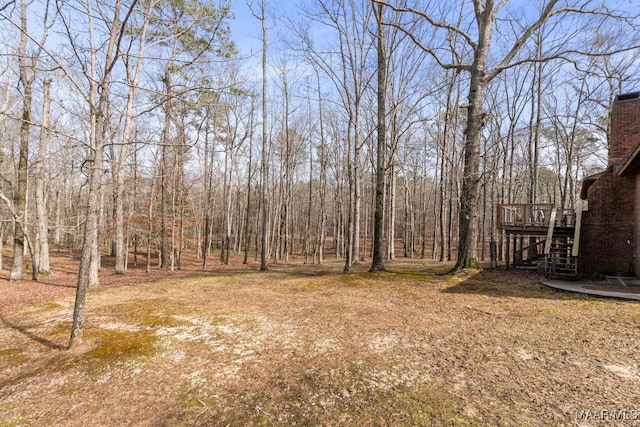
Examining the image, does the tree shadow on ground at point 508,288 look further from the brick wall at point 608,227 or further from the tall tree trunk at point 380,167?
the tall tree trunk at point 380,167

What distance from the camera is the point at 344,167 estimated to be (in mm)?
22047

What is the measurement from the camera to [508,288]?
7.27 meters

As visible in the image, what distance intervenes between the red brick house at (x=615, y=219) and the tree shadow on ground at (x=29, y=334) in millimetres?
13440

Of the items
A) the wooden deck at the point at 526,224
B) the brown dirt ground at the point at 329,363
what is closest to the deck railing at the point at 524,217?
the wooden deck at the point at 526,224

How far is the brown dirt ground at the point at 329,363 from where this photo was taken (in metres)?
2.53

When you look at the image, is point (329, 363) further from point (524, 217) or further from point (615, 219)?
point (615, 219)

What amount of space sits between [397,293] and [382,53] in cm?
844

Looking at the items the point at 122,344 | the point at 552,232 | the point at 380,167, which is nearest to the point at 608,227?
the point at 552,232

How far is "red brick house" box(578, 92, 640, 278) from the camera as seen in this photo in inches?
339

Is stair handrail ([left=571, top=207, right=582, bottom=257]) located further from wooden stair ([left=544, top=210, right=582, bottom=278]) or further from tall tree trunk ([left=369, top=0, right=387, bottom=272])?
tall tree trunk ([left=369, top=0, right=387, bottom=272])

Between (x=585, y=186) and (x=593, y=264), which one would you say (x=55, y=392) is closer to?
(x=593, y=264)

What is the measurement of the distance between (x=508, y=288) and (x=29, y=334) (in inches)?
399

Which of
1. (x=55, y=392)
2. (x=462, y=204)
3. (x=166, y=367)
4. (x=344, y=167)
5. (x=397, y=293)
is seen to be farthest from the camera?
(x=344, y=167)

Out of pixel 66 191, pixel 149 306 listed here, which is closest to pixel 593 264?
pixel 149 306
